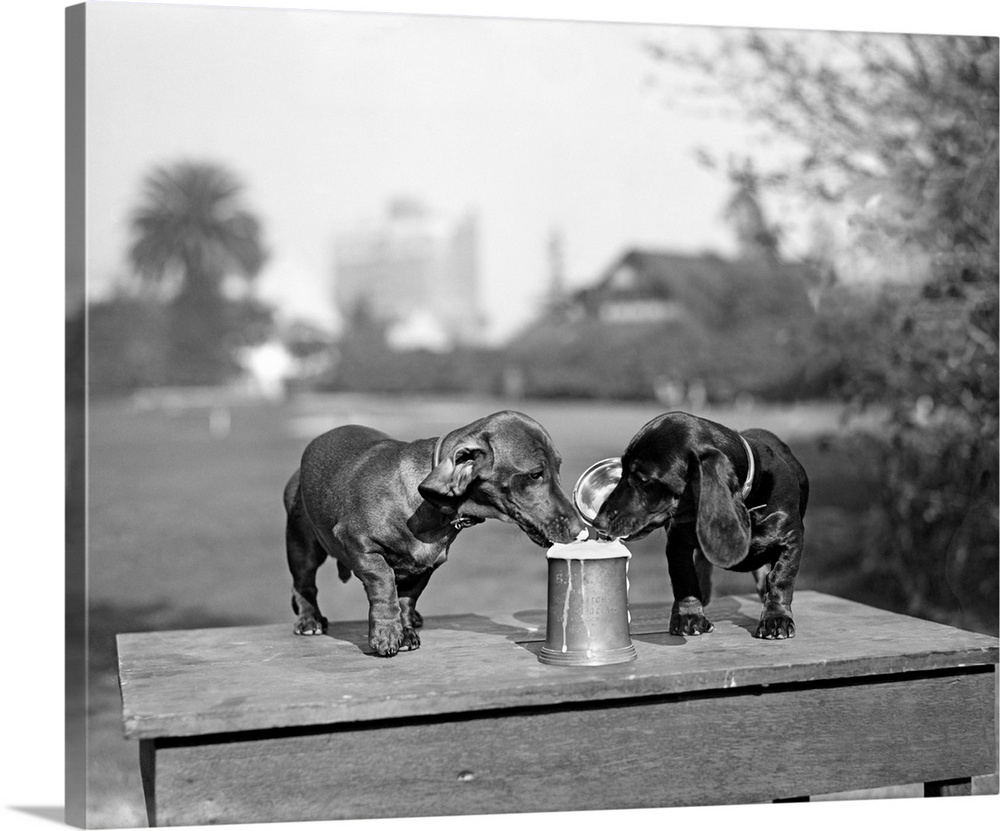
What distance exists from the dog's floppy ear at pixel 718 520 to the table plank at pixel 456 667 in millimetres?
241

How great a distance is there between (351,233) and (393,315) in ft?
1.46

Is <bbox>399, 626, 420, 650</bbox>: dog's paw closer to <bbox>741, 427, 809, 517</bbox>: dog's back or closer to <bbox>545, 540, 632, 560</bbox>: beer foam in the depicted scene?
<bbox>545, 540, 632, 560</bbox>: beer foam

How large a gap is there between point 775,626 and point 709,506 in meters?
0.46

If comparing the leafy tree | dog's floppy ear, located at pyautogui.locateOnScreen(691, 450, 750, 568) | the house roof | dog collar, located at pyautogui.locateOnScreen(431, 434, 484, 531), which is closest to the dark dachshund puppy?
dog's floppy ear, located at pyautogui.locateOnScreen(691, 450, 750, 568)

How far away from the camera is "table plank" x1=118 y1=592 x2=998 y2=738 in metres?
2.45

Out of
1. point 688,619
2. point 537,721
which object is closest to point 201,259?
point 688,619

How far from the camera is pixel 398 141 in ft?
18.0

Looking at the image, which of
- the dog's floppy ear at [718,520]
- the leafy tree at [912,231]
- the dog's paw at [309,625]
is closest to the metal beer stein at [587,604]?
the dog's floppy ear at [718,520]

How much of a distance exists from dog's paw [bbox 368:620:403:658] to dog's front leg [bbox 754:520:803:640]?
865 mm

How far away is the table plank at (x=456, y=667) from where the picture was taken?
2.45 m

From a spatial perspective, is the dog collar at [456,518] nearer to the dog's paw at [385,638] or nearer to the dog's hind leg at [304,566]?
the dog's paw at [385,638]

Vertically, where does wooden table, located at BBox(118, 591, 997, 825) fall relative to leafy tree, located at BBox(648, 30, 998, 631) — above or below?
below

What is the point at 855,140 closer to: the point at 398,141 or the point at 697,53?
the point at 697,53

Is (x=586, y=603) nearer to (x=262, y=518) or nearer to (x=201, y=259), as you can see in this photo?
(x=262, y=518)
